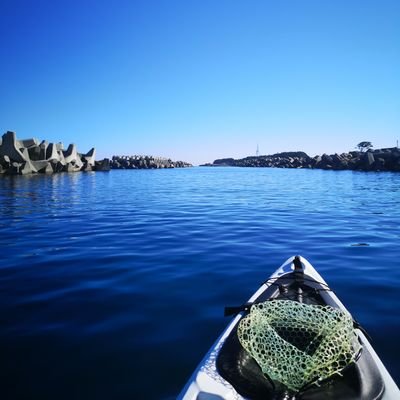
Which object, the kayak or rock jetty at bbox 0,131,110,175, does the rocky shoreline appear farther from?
the kayak

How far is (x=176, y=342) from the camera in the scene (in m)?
3.35

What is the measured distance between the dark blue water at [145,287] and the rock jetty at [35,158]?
86.2 ft

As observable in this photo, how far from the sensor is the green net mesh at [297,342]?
2.10 metres

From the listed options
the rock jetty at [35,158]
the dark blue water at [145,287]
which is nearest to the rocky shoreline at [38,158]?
the rock jetty at [35,158]

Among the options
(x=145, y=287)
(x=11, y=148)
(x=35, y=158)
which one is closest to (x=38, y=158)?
(x=35, y=158)

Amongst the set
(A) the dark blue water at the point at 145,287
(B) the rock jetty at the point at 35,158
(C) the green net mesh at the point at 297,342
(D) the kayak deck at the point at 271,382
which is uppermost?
(B) the rock jetty at the point at 35,158

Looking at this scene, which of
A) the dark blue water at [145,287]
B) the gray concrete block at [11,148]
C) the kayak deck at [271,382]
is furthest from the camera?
the gray concrete block at [11,148]

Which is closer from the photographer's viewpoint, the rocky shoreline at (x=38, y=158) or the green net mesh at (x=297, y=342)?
the green net mesh at (x=297, y=342)

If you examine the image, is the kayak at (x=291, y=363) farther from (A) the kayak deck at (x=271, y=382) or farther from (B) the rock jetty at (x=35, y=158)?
(B) the rock jetty at (x=35, y=158)

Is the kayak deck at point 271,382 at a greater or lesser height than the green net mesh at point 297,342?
lesser

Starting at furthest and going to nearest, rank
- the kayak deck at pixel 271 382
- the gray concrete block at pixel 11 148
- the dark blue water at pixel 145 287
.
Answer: the gray concrete block at pixel 11 148 < the dark blue water at pixel 145 287 < the kayak deck at pixel 271 382

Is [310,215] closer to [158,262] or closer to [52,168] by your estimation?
[158,262]

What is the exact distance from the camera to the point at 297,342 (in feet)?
9.05

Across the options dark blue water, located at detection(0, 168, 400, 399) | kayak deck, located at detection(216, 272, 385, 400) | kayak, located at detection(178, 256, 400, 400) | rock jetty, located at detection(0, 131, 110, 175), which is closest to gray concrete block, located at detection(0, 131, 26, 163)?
rock jetty, located at detection(0, 131, 110, 175)
